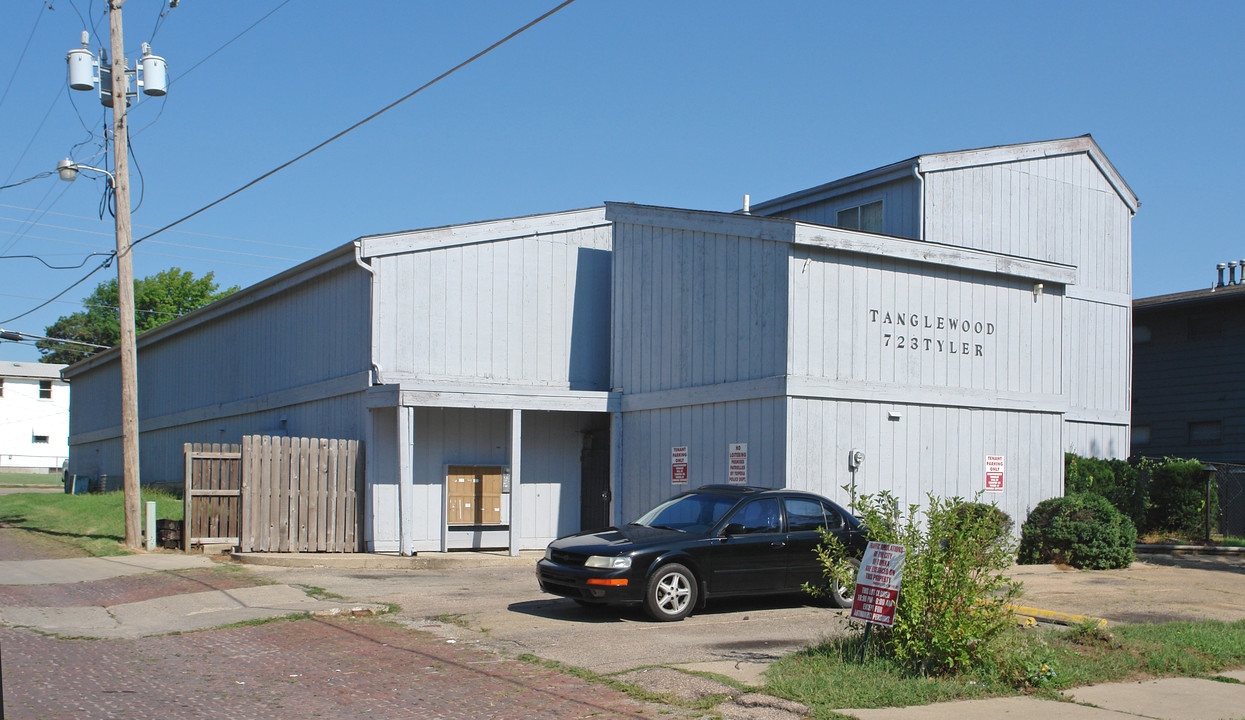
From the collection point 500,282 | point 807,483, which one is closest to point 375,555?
point 500,282

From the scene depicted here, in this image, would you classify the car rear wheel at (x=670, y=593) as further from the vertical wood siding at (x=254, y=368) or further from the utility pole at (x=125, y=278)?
the utility pole at (x=125, y=278)

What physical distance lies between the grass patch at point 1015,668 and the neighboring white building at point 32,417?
243 ft

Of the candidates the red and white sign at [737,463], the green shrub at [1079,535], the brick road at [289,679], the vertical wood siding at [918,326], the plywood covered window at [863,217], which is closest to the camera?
the brick road at [289,679]

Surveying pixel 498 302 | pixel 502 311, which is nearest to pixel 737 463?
pixel 502 311

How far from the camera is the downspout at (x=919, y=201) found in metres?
21.7

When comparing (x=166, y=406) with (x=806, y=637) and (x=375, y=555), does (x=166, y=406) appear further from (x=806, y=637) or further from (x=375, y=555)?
(x=806, y=637)

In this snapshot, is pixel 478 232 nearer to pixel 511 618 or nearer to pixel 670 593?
pixel 511 618

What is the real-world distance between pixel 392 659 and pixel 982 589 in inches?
196

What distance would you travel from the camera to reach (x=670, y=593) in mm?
11406

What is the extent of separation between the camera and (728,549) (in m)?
11.8

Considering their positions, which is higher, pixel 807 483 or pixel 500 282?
pixel 500 282

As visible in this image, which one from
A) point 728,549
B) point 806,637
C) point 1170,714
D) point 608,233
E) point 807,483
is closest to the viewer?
point 1170,714

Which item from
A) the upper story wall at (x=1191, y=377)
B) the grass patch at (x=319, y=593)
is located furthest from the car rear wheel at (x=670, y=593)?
the upper story wall at (x=1191, y=377)

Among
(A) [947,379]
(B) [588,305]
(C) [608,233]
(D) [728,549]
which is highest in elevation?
(C) [608,233]
